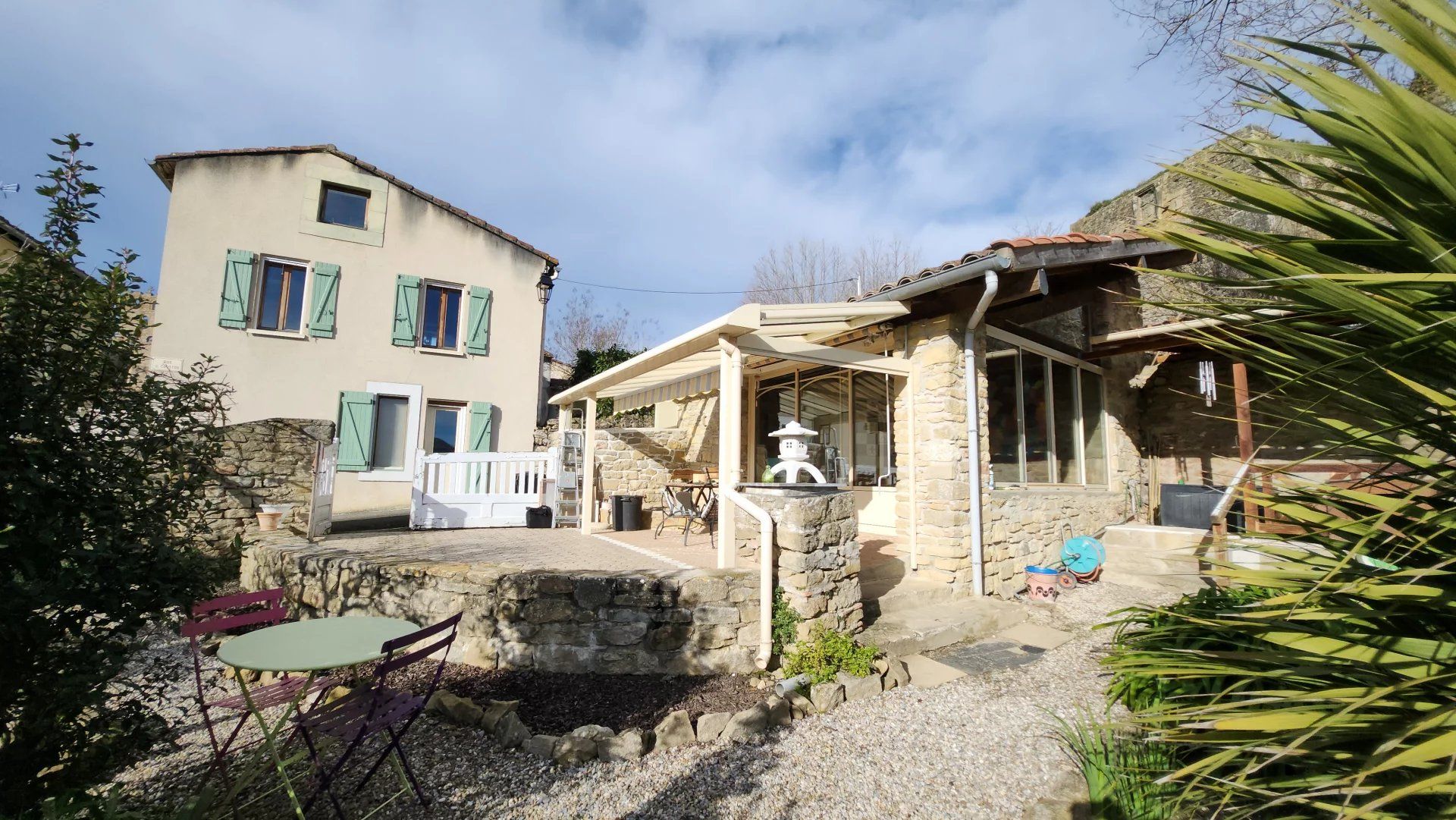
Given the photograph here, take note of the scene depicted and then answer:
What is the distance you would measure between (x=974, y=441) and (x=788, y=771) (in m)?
4.77

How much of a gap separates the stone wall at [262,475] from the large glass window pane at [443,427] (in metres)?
4.49

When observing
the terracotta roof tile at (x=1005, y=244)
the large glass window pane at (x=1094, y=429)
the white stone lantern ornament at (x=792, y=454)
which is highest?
the terracotta roof tile at (x=1005, y=244)

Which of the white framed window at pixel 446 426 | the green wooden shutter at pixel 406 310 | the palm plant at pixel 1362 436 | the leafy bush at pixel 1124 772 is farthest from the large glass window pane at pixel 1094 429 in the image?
the green wooden shutter at pixel 406 310

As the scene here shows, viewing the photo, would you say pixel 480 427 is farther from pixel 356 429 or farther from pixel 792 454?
pixel 792 454

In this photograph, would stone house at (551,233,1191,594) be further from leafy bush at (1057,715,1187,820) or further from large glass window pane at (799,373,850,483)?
leafy bush at (1057,715,1187,820)

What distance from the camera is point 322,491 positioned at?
8891mm

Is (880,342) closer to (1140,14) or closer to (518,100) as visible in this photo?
(1140,14)

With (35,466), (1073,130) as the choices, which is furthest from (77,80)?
(1073,130)

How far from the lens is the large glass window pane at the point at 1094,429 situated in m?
9.77

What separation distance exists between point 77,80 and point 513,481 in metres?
7.40

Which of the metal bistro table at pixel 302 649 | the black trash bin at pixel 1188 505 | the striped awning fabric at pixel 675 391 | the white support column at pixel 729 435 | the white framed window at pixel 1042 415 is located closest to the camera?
the metal bistro table at pixel 302 649

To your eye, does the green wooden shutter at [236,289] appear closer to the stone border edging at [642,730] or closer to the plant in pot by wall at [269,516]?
the plant in pot by wall at [269,516]

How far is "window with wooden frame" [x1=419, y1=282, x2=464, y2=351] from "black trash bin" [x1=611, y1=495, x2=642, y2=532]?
6.74m

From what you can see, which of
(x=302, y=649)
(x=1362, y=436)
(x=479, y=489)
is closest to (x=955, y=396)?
(x=1362, y=436)
